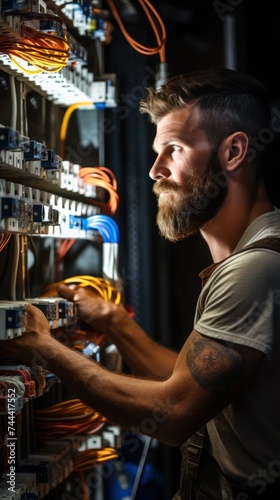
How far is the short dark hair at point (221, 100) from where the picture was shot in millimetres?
1990

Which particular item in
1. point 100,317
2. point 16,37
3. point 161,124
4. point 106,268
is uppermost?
point 16,37

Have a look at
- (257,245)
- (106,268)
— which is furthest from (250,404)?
(106,268)

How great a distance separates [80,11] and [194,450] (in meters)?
1.44

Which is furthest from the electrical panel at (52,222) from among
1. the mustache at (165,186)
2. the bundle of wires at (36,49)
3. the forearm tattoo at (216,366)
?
the forearm tattoo at (216,366)

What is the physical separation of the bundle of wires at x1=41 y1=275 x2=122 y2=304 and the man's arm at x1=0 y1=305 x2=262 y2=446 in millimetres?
471

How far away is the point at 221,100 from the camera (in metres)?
2.00

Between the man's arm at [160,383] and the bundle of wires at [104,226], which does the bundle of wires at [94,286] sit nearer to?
the bundle of wires at [104,226]

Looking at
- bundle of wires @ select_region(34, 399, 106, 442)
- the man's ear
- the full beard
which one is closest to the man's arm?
bundle of wires @ select_region(34, 399, 106, 442)

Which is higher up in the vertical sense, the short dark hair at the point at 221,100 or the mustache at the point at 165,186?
the short dark hair at the point at 221,100

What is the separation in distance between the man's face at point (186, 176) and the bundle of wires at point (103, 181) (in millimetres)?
299

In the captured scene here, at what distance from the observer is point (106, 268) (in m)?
2.34

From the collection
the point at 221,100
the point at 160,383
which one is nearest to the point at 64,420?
the point at 160,383

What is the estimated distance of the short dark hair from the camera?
199 centimetres

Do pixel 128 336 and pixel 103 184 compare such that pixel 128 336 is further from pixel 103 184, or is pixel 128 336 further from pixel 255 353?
pixel 255 353
